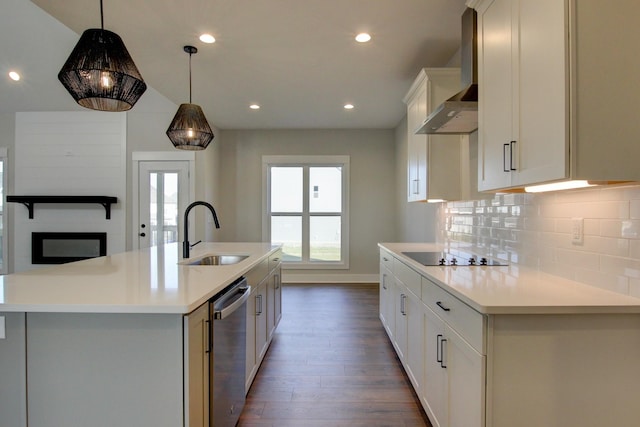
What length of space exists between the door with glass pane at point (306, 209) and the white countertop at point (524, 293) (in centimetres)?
404

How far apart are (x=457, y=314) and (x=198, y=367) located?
109 cm

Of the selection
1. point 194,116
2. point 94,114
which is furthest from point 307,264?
point 94,114

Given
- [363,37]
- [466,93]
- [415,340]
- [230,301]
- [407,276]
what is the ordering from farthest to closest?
1. [363,37]
2. [407,276]
3. [415,340]
4. [466,93]
5. [230,301]

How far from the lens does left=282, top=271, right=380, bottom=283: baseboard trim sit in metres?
5.86

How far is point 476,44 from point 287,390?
2.57m

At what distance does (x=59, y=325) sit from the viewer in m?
1.25

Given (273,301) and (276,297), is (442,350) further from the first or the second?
(276,297)

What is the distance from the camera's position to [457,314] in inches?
58.0

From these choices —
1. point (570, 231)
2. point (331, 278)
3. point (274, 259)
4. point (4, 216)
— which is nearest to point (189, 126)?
point (274, 259)

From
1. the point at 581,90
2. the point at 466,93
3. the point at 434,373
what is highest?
the point at 466,93

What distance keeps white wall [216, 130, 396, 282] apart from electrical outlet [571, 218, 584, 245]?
13.8ft

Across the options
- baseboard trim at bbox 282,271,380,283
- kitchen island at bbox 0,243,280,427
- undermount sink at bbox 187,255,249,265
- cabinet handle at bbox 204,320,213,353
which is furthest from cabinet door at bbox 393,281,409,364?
baseboard trim at bbox 282,271,380,283

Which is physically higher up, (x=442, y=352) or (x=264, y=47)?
(x=264, y=47)

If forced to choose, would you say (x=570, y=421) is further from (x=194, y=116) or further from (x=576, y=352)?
(x=194, y=116)
